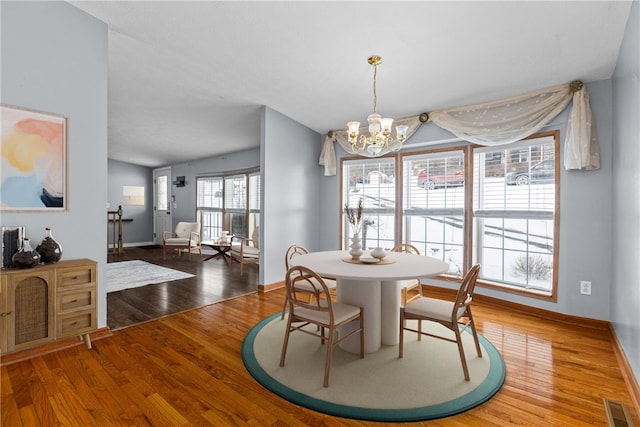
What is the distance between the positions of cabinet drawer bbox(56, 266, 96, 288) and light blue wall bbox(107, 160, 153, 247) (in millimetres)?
7010

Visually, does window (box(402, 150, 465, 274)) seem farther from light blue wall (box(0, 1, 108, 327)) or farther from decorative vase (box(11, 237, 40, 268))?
decorative vase (box(11, 237, 40, 268))

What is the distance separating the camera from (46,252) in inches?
92.4

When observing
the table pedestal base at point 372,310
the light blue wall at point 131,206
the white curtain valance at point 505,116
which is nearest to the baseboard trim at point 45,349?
the table pedestal base at point 372,310

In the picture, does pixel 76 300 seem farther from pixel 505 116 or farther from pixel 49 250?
pixel 505 116

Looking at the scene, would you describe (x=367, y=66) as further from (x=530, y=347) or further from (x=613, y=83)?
(x=530, y=347)

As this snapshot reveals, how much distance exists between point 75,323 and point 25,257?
630 mm

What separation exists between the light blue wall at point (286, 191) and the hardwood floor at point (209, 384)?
1627mm

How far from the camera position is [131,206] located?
8883 mm

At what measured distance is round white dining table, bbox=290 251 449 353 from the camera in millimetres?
2184

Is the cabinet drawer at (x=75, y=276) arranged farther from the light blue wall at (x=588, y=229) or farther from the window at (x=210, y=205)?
the window at (x=210, y=205)

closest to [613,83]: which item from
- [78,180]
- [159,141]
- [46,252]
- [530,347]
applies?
[530,347]

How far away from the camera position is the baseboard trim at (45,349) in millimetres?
2223

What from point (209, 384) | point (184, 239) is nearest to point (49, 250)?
point (209, 384)

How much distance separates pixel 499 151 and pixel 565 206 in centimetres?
96
